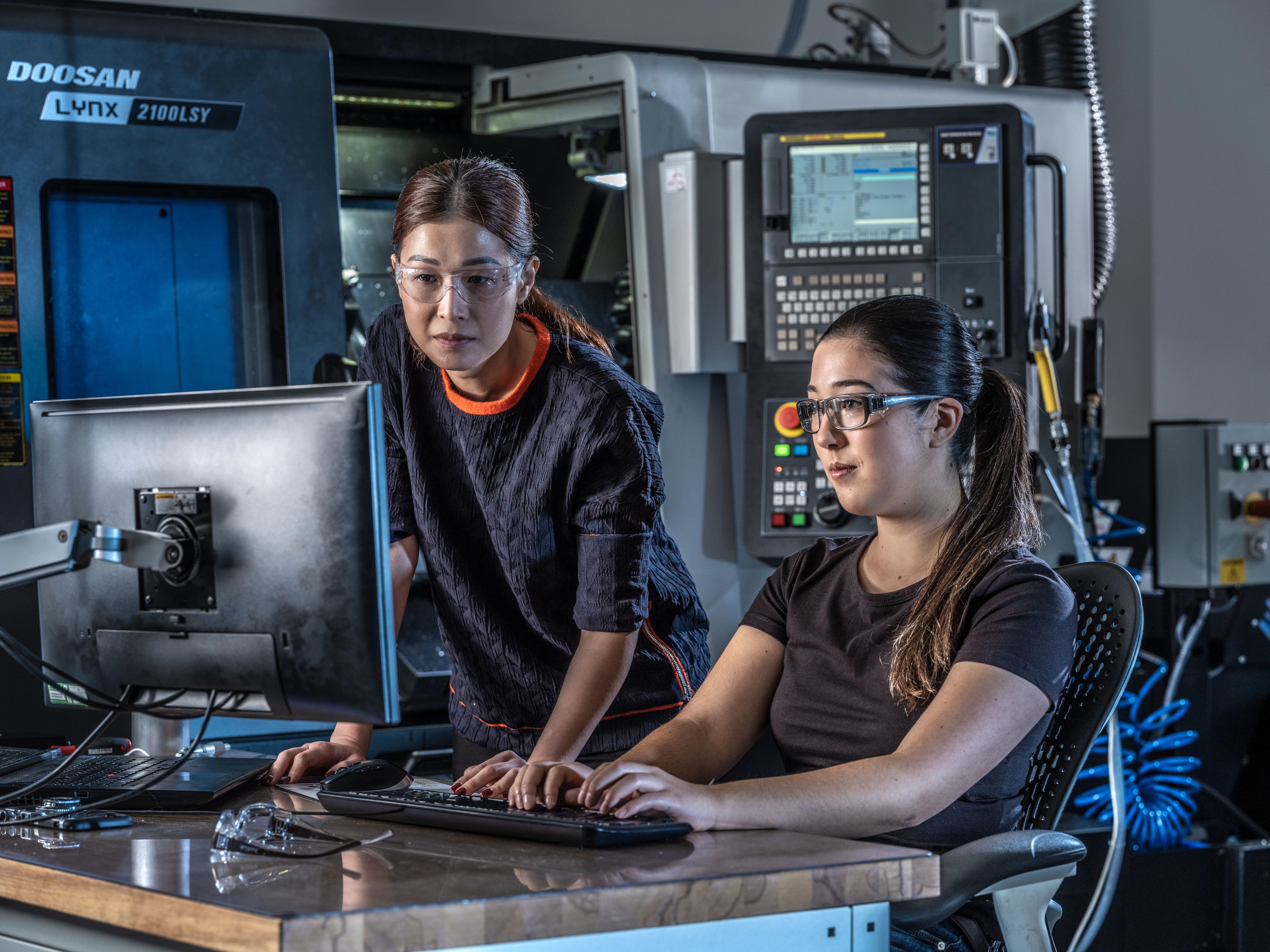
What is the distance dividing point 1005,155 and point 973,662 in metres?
1.51

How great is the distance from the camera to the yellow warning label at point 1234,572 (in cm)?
309

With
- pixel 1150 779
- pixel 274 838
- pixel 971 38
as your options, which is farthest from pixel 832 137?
pixel 274 838

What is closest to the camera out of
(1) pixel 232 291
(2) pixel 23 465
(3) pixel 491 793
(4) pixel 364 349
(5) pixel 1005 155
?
(3) pixel 491 793

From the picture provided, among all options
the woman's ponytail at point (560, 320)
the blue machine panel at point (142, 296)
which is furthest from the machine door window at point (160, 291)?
the woman's ponytail at point (560, 320)

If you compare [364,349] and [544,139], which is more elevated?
[544,139]

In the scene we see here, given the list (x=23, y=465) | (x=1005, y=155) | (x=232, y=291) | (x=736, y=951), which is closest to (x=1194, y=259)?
(x=1005, y=155)

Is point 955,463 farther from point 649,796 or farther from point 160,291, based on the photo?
point 160,291

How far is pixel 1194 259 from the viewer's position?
3.88 m

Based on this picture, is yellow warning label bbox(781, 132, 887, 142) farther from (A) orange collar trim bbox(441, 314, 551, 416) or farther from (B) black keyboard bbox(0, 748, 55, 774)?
(B) black keyboard bbox(0, 748, 55, 774)

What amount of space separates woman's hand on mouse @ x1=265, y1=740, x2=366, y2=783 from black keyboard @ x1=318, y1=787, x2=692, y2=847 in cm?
17

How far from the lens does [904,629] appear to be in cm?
148

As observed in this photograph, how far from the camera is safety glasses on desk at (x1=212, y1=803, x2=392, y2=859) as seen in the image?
1.16m

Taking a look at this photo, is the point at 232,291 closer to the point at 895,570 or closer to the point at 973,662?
the point at 895,570

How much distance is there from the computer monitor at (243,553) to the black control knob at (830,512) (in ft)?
4.90
